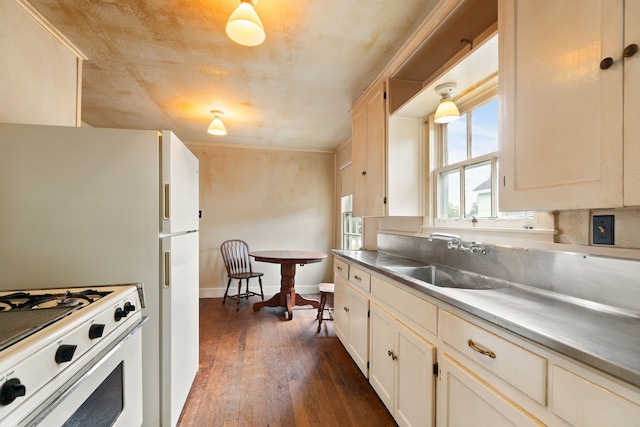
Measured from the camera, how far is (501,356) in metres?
0.92

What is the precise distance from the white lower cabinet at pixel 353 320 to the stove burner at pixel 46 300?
1.54m

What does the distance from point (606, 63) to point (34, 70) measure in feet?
8.90

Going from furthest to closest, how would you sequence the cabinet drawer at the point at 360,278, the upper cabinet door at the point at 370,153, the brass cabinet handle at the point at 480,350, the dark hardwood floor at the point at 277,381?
the upper cabinet door at the point at 370,153 → the cabinet drawer at the point at 360,278 → the dark hardwood floor at the point at 277,381 → the brass cabinet handle at the point at 480,350

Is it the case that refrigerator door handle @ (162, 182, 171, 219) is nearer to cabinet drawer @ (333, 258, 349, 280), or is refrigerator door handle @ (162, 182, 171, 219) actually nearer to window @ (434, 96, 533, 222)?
cabinet drawer @ (333, 258, 349, 280)

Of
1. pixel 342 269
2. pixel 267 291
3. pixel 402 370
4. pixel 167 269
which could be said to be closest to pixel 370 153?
pixel 342 269

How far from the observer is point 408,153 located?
228 centimetres

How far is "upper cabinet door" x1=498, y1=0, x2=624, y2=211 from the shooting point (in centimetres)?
86

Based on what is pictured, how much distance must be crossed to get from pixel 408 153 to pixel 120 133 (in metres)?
1.92

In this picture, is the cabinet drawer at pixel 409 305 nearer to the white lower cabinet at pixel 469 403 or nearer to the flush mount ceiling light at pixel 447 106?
the white lower cabinet at pixel 469 403

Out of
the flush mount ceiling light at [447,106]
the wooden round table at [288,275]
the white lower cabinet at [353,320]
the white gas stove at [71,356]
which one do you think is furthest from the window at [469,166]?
the white gas stove at [71,356]

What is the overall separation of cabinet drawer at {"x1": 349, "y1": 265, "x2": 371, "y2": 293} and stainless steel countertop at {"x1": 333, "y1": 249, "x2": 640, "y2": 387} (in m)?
0.70

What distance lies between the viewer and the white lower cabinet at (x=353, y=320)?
6.60 feet

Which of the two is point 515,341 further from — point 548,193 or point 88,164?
point 88,164

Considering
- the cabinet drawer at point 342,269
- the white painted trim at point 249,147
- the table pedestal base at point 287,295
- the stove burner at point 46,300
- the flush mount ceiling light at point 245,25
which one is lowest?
the table pedestal base at point 287,295
